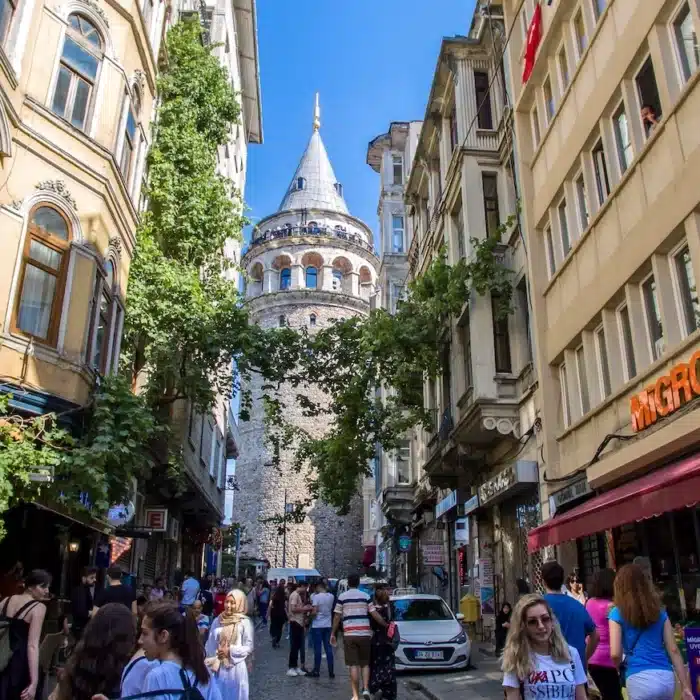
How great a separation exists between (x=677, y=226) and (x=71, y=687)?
29.2ft

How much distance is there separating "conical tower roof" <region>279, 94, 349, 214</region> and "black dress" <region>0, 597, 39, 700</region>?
2245 inches

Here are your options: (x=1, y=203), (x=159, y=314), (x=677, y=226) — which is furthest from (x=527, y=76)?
(x=1, y=203)

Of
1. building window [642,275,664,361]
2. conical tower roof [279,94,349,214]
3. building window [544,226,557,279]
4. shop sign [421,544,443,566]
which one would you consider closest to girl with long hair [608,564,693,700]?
building window [642,275,664,361]

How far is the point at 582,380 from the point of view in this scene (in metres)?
13.5

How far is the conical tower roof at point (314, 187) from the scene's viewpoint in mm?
62188

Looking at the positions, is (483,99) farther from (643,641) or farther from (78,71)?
(643,641)

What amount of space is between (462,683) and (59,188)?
10556 millimetres

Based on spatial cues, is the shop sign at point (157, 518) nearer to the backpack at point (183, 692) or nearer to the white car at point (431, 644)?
the white car at point (431, 644)

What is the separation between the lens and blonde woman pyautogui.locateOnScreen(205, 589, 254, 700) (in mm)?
6133

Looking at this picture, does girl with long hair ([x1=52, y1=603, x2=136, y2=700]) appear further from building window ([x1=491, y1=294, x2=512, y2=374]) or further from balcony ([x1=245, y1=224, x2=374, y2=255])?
balcony ([x1=245, y1=224, x2=374, y2=255])

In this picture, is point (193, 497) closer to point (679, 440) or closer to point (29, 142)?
point (29, 142)

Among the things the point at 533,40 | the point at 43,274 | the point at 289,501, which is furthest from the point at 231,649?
the point at 289,501

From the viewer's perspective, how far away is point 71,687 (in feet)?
11.2

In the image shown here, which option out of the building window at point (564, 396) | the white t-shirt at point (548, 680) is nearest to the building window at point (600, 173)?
the building window at point (564, 396)
